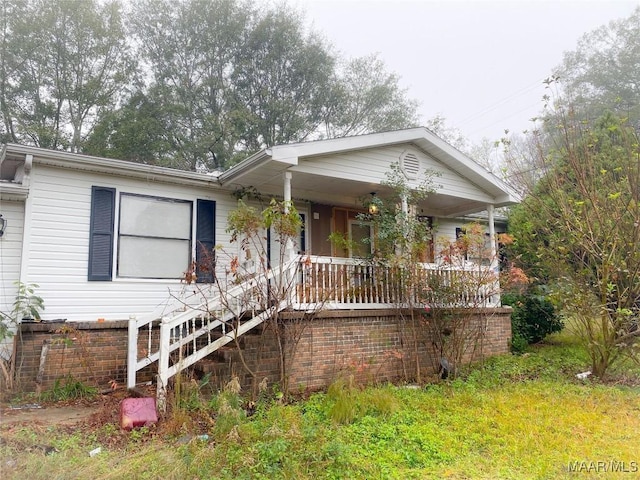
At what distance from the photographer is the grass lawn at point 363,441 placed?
11.7 ft

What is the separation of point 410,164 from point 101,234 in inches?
227

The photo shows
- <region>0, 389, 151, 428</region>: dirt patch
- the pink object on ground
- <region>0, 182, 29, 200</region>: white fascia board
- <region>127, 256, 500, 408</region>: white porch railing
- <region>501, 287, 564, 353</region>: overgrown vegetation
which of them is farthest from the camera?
<region>501, 287, 564, 353</region>: overgrown vegetation

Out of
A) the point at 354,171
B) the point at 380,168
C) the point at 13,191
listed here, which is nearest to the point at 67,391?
the point at 13,191

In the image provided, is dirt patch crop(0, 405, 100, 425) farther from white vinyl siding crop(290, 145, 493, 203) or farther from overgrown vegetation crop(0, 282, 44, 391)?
white vinyl siding crop(290, 145, 493, 203)

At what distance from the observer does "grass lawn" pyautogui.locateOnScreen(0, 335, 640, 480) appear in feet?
11.7

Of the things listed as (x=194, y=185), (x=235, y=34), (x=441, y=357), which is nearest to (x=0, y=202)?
(x=194, y=185)

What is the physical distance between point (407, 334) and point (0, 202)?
681cm

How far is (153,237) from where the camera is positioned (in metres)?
7.71

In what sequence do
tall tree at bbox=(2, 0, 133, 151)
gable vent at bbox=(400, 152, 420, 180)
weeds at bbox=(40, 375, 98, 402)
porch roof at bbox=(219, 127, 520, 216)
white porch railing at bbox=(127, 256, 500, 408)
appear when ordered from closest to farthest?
weeds at bbox=(40, 375, 98, 402) → white porch railing at bbox=(127, 256, 500, 408) → porch roof at bbox=(219, 127, 520, 216) → gable vent at bbox=(400, 152, 420, 180) → tall tree at bbox=(2, 0, 133, 151)

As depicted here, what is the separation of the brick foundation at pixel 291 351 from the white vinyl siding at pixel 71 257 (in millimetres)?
473

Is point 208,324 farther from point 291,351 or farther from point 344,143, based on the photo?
point 344,143

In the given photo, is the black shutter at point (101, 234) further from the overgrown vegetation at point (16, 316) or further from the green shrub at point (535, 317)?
the green shrub at point (535, 317)

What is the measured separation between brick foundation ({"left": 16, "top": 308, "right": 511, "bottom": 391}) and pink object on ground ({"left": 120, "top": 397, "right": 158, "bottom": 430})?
121cm

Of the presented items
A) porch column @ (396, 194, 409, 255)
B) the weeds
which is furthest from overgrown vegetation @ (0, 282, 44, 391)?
porch column @ (396, 194, 409, 255)
